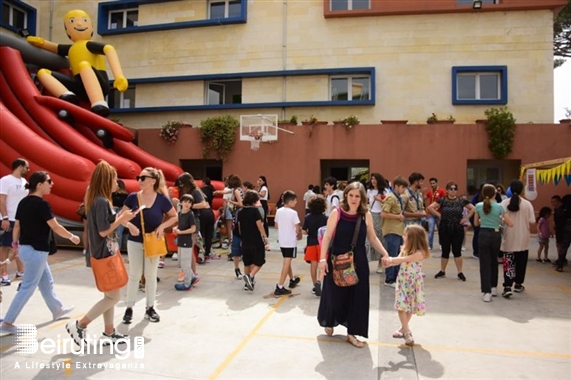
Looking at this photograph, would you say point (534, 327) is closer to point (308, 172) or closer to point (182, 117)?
point (308, 172)

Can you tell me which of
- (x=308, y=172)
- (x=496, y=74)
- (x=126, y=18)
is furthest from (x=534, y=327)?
(x=126, y=18)

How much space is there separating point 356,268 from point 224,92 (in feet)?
48.2

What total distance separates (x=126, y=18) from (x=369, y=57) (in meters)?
11.4

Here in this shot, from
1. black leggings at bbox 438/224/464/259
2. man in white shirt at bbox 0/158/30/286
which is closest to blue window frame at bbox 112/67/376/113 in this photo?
black leggings at bbox 438/224/464/259

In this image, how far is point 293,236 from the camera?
A: 21.4 feet

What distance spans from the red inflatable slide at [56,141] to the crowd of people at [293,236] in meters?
2.00

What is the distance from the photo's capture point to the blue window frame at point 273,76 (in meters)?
15.9

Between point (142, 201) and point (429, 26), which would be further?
point (429, 26)

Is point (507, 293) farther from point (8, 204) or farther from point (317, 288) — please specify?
point (8, 204)

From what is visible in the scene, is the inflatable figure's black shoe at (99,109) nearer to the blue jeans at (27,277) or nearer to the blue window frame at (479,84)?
the blue jeans at (27,277)

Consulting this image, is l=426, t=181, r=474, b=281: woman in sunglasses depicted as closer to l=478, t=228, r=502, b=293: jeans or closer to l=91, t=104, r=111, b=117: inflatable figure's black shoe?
l=478, t=228, r=502, b=293: jeans

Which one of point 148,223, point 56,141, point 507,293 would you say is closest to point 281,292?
point 148,223

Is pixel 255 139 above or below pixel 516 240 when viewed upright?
above

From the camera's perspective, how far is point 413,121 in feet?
50.9
